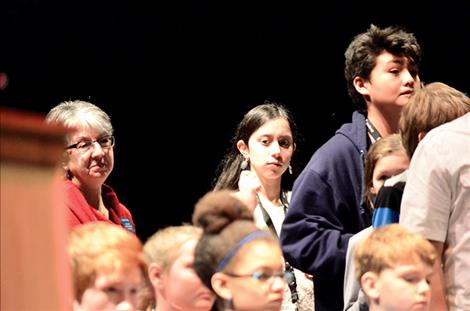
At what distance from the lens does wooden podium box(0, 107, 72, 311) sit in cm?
143

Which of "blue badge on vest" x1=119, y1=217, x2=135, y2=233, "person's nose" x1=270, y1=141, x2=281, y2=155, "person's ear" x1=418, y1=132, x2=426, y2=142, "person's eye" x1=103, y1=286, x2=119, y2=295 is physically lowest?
"person's eye" x1=103, y1=286, x2=119, y2=295

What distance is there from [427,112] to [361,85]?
0.87 meters

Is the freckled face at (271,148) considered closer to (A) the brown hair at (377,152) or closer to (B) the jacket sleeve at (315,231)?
(B) the jacket sleeve at (315,231)

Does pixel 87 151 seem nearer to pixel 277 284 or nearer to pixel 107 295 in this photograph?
pixel 107 295

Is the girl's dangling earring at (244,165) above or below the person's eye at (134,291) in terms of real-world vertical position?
above

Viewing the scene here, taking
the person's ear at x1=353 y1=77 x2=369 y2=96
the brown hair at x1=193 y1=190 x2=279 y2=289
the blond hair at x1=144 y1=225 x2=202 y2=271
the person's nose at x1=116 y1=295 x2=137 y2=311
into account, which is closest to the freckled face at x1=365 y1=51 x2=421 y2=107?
the person's ear at x1=353 y1=77 x2=369 y2=96

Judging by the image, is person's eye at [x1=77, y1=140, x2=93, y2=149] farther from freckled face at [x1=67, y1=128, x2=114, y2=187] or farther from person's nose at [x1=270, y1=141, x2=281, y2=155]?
person's nose at [x1=270, y1=141, x2=281, y2=155]

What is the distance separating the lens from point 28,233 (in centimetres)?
145

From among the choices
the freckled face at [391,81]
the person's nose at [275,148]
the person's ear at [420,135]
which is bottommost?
the person's ear at [420,135]

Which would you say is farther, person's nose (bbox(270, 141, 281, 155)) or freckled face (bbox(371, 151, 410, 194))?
person's nose (bbox(270, 141, 281, 155))

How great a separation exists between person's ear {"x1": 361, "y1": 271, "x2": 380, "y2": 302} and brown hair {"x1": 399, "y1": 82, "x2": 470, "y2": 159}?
519 millimetres

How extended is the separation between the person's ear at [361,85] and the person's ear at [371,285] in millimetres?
1313

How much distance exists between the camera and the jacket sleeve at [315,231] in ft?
10.7

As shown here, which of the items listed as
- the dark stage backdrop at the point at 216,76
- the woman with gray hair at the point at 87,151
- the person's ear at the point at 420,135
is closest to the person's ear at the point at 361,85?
the dark stage backdrop at the point at 216,76
